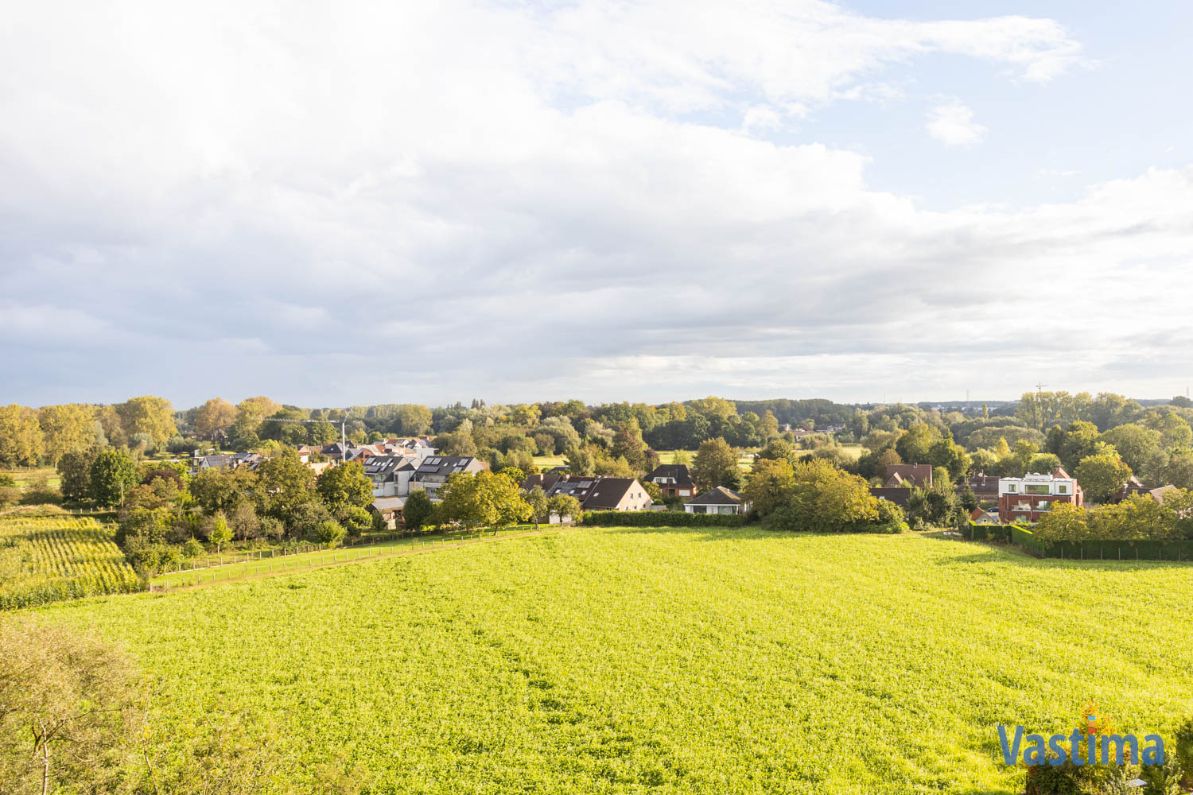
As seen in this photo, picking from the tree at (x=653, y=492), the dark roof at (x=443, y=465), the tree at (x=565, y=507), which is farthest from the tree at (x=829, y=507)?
the dark roof at (x=443, y=465)

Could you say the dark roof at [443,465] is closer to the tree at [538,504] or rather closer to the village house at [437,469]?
the village house at [437,469]

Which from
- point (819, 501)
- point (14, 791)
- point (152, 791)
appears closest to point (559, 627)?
point (152, 791)

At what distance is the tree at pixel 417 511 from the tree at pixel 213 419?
12868 centimetres

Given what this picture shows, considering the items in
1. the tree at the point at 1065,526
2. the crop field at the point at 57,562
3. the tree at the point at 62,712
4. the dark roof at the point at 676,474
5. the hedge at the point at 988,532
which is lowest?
the crop field at the point at 57,562

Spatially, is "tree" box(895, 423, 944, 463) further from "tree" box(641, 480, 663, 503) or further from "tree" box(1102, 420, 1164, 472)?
"tree" box(641, 480, 663, 503)

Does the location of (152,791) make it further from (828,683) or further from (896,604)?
(896,604)

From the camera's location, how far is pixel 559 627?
26797mm

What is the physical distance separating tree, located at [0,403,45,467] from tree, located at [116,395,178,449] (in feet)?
99.3

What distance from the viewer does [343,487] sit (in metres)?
56.4

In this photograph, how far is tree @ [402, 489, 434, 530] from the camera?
57250mm

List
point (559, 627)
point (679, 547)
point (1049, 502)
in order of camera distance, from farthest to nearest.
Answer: point (1049, 502) < point (679, 547) < point (559, 627)

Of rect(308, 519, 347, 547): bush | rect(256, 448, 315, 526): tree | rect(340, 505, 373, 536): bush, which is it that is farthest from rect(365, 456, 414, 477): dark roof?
rect(308, 519, 347, 547): bush

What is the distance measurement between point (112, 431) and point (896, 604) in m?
148

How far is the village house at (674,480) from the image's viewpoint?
7838 cm
